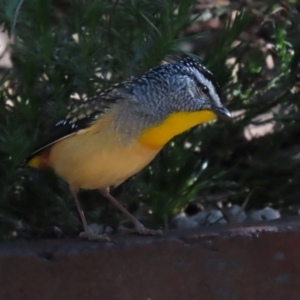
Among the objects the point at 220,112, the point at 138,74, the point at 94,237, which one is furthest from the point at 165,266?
the point at 138,74

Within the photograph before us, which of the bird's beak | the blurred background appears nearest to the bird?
the bird's beak

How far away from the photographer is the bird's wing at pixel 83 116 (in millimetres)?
2428

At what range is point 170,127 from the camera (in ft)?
7.89

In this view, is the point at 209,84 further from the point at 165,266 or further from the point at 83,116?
the point at 165,266

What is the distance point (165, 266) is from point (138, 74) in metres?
Result: 0.73

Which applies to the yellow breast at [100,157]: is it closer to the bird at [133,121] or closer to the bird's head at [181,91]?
the bird at [133,121]

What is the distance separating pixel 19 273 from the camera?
7.15 ft

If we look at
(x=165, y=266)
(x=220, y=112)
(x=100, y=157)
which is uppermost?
(x=220, y=112)

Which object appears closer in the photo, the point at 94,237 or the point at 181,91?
the point at 94,237

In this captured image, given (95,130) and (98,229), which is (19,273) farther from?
(98,229)

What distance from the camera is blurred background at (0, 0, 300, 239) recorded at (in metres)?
2.50

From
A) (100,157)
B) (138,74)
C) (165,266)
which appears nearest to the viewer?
(165,266)

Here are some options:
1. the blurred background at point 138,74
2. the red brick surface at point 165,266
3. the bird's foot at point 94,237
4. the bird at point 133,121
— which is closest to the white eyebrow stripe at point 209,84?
the bird at point 133,121

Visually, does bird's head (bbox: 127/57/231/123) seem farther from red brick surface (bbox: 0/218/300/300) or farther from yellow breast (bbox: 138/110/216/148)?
red brick surface (bbox: 0/218/300/300)
